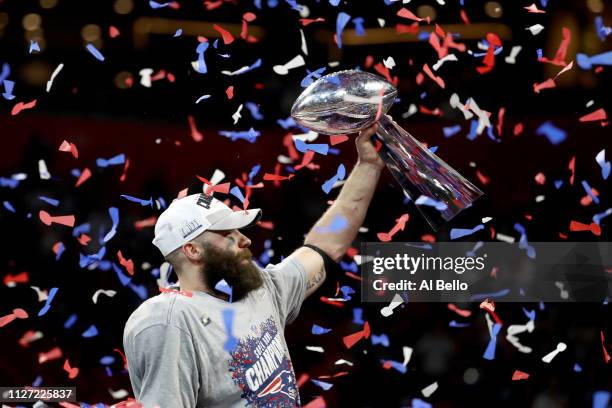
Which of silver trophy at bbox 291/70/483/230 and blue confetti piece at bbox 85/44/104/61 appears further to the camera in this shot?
blue confetti piece at bbox 85/44/104/61

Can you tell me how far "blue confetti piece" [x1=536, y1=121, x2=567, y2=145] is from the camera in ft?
12.9

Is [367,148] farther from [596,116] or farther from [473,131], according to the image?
[596,116]

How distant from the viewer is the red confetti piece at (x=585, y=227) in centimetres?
375

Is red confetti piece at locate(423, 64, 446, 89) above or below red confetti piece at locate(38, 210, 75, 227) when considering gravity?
above

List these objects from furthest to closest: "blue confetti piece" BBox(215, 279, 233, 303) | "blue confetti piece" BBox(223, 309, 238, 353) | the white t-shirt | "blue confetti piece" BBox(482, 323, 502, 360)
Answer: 1. "blue confetti piece" BBox(482, 323, 502, 360)
2. "blue confetti piece" BBox(215, 279, 233, 303)
3. "blue confetti piece" BBox(223, 309, 238, 353)
4. the white t-shirt

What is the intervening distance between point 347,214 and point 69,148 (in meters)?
1.91

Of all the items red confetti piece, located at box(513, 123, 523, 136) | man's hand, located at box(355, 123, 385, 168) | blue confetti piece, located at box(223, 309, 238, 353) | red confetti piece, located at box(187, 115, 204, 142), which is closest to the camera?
blue confetti piece, located at box(223, 309, 238, 353)

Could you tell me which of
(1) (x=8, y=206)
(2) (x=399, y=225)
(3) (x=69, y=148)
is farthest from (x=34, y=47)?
(2) (x=399, y=225)

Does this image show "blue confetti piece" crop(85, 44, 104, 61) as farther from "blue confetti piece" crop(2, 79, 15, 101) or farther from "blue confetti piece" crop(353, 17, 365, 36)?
"blue confetti piece" crop(353, 17, 365, 36)

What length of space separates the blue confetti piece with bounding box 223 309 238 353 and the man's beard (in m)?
0.06

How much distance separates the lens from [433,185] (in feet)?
7.27

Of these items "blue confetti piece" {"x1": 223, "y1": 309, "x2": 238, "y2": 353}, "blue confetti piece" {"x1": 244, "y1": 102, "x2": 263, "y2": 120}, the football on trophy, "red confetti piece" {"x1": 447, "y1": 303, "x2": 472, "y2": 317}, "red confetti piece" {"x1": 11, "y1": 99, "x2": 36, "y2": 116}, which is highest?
the football on trophy

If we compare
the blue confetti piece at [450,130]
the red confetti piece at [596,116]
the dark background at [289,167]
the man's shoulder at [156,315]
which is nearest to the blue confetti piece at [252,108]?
the dark background at [289,167]

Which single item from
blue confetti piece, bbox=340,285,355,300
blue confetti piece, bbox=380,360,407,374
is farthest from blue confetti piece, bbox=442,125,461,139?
blue confetti piece, bbox=380,360,407,374
